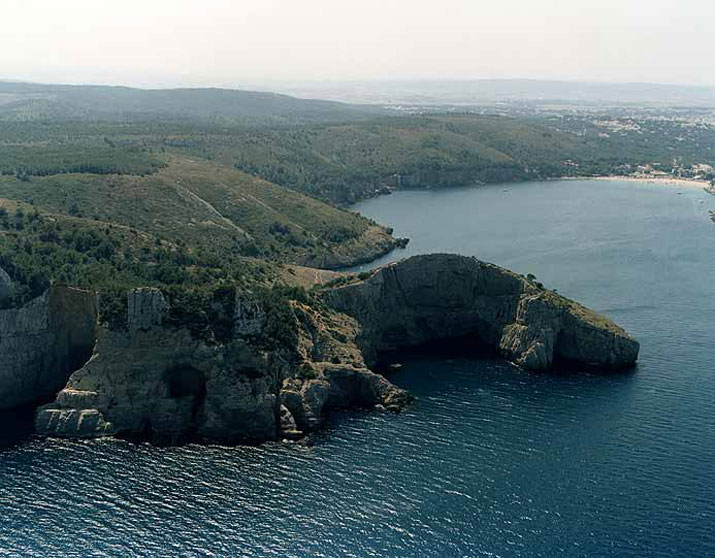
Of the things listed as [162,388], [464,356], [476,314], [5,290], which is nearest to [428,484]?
[162,388]

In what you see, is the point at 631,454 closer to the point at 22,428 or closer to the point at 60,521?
the point at 60,521

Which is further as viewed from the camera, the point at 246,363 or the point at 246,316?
the point at 246,316

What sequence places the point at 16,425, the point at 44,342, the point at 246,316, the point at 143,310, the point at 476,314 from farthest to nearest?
1. the point at 476,314
2. the point at 44,342
3. the point at 246,316
4. the point at 143,310
5. the point at 16,425

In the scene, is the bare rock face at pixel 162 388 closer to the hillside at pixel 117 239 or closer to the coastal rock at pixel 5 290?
the hillside at pixel 117 239

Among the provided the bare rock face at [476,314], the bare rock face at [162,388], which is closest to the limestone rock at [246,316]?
the bare rock face at [162,388]

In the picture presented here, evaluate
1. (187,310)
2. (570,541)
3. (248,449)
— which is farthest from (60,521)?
(570,541)

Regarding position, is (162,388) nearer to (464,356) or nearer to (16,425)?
(16,425)
